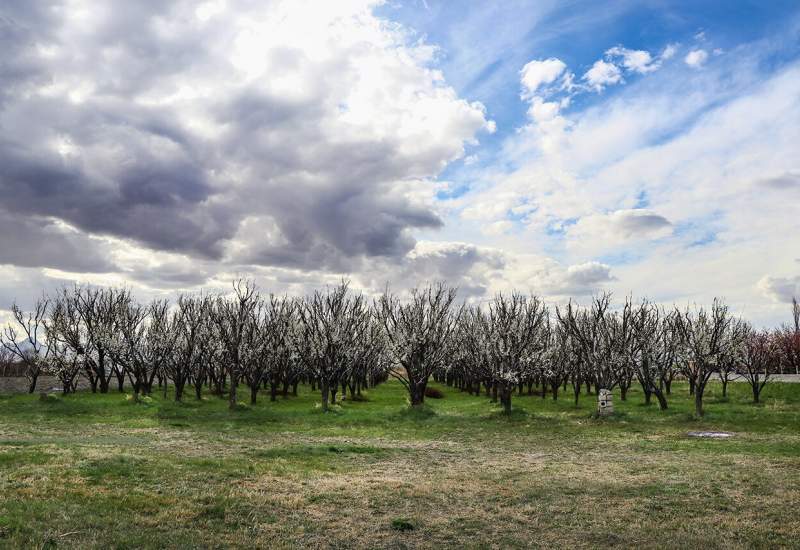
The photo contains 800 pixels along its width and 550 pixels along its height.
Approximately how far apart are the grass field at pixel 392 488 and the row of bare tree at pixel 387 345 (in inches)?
516

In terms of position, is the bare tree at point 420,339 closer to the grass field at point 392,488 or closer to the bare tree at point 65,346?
the grass field at point 392,488

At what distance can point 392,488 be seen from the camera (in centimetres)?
1833

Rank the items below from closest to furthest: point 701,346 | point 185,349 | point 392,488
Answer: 1. point 392,488
2. point 701,346
3. point 185,349

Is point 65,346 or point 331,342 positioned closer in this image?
point 331,342

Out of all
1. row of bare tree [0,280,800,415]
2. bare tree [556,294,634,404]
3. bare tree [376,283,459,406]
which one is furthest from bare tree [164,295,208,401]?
bare tree [556,294,634,404]

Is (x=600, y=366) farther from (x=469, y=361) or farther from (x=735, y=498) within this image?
(x=735, y=498)

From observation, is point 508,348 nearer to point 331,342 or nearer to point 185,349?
point 331,342

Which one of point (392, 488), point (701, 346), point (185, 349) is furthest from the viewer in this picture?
point (185, 349)

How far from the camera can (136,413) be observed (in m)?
41.2

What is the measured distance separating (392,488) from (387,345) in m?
38.0

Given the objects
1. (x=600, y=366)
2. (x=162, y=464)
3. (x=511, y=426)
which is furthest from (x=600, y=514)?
(x=600, y=366)

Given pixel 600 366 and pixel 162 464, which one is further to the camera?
pixel 600 366

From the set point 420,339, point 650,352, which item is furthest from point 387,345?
point 650,352

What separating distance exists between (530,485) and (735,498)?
247 inches
